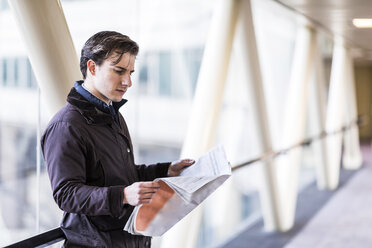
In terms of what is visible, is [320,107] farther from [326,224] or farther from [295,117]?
[326,224]

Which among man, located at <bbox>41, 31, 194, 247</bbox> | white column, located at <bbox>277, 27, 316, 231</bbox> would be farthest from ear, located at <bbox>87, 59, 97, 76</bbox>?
white column, located at <bbox>277, 27, 316, 231</bbox>

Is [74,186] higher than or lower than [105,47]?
lower

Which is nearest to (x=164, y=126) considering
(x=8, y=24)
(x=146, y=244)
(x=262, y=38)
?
(x=262, y=38)

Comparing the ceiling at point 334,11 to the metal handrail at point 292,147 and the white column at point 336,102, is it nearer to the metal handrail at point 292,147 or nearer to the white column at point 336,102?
the metal handrail at point 292,147

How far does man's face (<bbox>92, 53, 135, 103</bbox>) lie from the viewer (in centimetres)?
177

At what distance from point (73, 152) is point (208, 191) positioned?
501mm

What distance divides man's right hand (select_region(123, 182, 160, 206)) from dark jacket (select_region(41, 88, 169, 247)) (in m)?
0.02

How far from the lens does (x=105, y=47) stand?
174cm

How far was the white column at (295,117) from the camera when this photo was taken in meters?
6.44

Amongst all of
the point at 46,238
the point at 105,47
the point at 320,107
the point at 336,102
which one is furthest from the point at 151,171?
the point at 336,102

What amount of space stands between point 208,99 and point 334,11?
185 cm

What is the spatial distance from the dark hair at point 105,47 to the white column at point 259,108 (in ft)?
9.72

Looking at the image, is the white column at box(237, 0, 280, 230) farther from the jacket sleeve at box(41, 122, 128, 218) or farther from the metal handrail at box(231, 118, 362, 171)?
the jacket sleeve at box(41, 122, 128, 218)

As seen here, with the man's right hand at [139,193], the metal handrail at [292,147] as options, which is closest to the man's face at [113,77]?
the man's right hand at [139,193]
